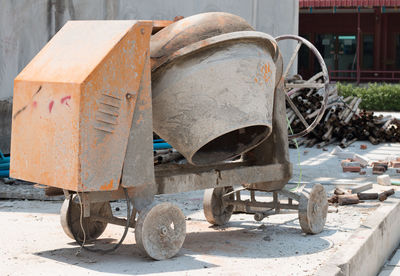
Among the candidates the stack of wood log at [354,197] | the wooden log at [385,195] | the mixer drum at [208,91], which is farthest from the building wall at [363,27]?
the mixer drum at [208,91]

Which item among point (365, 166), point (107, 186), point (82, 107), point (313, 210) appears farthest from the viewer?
point (365, 166)

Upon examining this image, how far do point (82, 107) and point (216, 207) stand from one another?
2.28 m

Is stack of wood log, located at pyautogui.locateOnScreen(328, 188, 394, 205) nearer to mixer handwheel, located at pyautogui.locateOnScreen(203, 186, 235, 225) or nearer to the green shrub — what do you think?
mixer handwheel, located at pyautogui.locateOnScreen(203, 186, 235, 225)

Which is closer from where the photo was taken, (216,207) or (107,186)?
(107,186)

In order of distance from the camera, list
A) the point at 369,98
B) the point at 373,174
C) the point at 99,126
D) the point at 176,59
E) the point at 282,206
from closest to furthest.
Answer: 1. the point at 99,126
2. the point at 176,59
3. the point at 282,206
4. the point at 373,174
5. the point at 369,98

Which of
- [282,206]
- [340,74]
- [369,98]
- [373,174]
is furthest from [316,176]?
[340,74]

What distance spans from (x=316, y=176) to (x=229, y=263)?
4982 millimetres

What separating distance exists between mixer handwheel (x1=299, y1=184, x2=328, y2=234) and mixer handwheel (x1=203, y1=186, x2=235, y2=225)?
835 millimetres

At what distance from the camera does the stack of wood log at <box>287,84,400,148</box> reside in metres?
13.2

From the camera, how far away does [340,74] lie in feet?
97.8

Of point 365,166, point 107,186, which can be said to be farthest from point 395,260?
point 365,166

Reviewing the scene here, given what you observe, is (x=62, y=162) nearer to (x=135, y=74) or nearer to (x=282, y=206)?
(x=135, y=74)

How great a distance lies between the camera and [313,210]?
20.7 feet

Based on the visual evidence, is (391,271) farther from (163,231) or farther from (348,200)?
(163,231)
